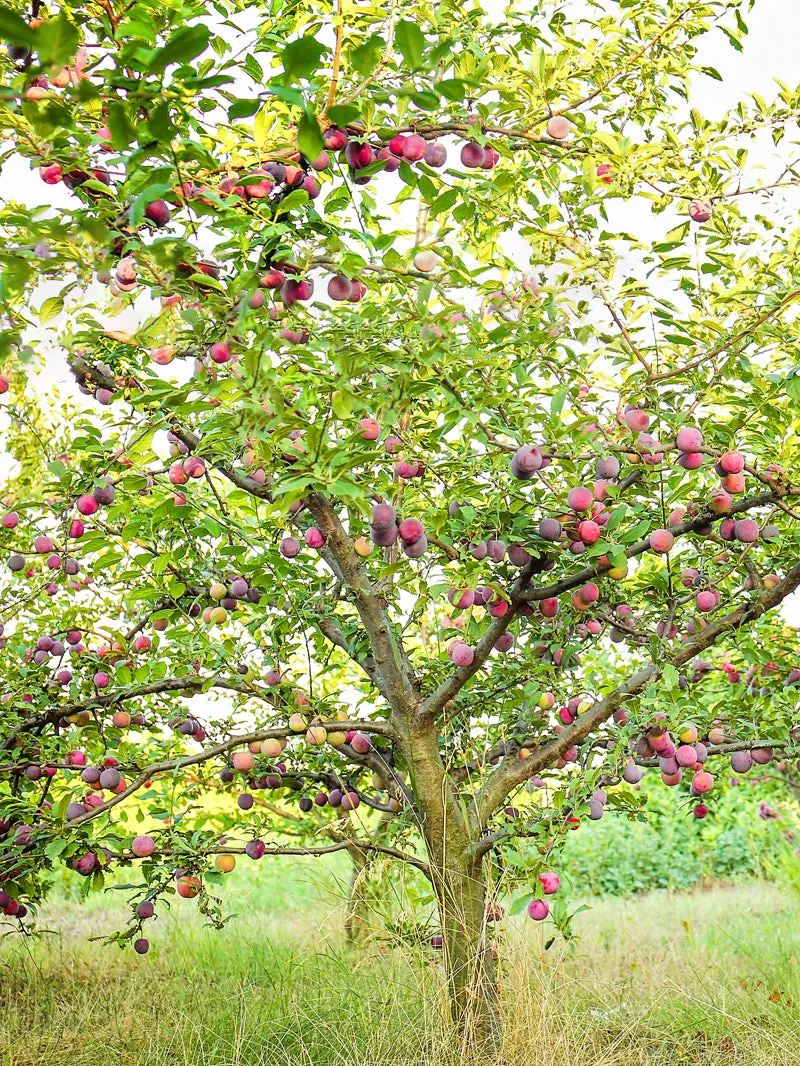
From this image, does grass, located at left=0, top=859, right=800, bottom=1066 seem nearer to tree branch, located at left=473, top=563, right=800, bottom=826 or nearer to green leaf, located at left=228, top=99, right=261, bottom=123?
tree branch, located at left=473, top=563, right=800, bottom=826

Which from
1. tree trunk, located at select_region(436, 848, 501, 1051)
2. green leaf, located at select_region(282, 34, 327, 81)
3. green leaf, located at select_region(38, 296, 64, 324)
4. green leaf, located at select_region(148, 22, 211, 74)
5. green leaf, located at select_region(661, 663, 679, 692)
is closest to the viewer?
green leaf, located at select_region(148, 22, 211, 74)

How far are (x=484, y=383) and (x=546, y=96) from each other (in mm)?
604

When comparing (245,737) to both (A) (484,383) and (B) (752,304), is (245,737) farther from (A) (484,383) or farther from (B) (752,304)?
(B) (752,304)

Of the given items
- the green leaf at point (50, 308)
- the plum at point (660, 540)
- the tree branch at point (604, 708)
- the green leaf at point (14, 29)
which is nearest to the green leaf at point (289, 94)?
the green leaf at point (14, 29)

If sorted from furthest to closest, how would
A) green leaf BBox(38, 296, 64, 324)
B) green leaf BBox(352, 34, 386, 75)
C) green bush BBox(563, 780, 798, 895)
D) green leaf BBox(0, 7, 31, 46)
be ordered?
green bush BBox(563, 780, 798, 895) → green leaf BBox(38, 296, 64, 324) → green leaf BBox(352, 34, 386, 75) → green leaf BBox(0, 7, 31, 46)

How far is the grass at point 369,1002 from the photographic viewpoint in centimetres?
269

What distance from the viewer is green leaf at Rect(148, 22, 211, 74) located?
3.48 feet

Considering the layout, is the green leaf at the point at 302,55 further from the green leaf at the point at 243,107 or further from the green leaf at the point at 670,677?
the green leaf at the point at 670,677

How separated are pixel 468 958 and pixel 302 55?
2.23 m

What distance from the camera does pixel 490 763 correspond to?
3299 millimetres

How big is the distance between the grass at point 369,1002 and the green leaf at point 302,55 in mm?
2258

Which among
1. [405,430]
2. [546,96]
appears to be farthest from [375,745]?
[546,96]

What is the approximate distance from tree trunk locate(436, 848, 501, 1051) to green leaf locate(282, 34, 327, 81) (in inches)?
80.3

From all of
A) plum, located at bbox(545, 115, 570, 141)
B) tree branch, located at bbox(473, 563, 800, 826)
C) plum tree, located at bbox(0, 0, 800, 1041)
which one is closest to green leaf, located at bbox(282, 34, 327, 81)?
plum tree, located at bbox(0, 0, 800, 1041)
